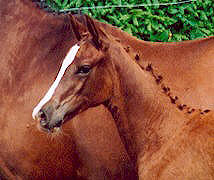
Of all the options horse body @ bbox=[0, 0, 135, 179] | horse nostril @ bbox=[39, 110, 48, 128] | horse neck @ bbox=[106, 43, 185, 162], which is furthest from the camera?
horse body @ bbox=[0, 0, 135, 179]

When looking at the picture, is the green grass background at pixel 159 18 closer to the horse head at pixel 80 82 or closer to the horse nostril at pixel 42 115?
the horse head at pixel 80 82

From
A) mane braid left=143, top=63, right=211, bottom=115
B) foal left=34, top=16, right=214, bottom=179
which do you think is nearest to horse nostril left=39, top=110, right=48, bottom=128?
foal left=34, top=16, right=214, bottom=179

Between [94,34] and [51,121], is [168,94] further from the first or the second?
[51,121]

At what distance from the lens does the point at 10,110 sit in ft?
11.2

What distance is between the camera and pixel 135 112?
2.96m

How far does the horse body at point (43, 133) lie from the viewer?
3338 mm

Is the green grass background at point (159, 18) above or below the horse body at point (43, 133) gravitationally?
above

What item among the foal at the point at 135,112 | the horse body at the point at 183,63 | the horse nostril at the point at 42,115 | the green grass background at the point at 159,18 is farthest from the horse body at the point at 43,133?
the green grass background at the point at 159,18

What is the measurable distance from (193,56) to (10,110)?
1513mm

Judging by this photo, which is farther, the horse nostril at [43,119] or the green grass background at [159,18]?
the green grass background at [159,18]

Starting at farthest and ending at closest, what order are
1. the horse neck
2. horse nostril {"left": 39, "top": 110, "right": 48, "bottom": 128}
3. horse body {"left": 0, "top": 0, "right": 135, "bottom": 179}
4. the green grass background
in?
the green grass background
horse body {"left": 0, "top": 0, "right": 135, "bottom": 179}
the horse neck
horse nostril {"left": 39, "top": 110, "right": 48, "bottom": 128}

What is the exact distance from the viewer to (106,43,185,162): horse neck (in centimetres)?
292

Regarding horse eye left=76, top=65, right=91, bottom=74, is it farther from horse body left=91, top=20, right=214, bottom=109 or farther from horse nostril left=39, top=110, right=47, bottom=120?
horse body left=91, top=20, right=214, bottom=109

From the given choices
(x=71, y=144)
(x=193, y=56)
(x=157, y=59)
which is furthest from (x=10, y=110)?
(x=193, y=56)
